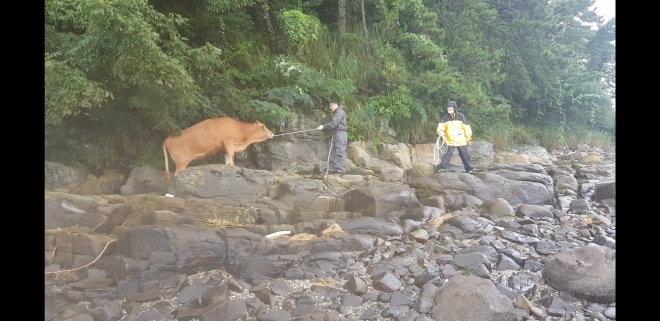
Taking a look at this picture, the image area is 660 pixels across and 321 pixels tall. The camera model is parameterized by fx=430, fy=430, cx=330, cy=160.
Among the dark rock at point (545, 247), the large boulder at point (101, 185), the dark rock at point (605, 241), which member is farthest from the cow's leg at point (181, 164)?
the dark rock at point (605, 241)

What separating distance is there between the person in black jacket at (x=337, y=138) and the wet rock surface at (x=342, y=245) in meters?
0.09

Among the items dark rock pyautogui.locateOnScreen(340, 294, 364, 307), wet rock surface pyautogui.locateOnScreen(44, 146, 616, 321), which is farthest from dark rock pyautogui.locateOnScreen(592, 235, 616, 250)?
dark rock pyautogui.locateOnScreen(340, 294, 364, 307)

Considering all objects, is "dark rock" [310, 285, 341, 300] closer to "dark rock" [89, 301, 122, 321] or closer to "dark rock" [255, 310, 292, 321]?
"dark rock" [255, 310, 292, 321]

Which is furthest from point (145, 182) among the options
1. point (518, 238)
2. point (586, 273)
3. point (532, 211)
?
point (586, 273)

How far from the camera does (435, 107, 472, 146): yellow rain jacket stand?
2818 millimetres

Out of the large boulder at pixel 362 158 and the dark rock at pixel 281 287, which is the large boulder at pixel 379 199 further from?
the dark rock at pixel 281 287

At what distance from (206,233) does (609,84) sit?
2.74 meters

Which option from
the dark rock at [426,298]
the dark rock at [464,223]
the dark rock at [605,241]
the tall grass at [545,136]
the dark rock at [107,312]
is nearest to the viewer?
the dark rock at [107,312]

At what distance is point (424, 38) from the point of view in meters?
2.88

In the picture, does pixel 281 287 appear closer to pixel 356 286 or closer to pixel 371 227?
pixel 356 286

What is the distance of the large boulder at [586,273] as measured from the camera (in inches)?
96.5

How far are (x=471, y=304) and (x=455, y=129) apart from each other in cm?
110

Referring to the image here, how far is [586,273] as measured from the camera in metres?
2.47

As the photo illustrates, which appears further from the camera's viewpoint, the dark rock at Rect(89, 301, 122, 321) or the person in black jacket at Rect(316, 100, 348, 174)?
the person in black jacket at Rect(316, 100, 348, 174)
